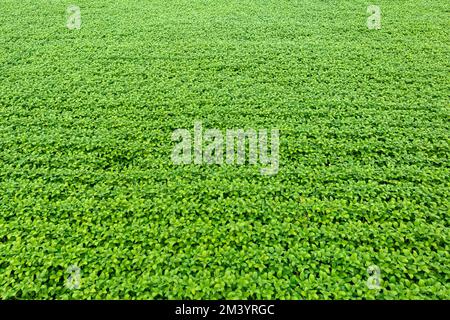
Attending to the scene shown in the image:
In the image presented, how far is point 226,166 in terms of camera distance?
397 cm

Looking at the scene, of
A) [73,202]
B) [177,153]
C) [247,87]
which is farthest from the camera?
[247,87]

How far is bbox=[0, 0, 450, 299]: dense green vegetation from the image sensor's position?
3.01 metres

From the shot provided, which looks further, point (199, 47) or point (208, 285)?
point (199, 47)

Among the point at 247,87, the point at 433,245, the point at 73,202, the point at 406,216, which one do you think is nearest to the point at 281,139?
the point at 247,87

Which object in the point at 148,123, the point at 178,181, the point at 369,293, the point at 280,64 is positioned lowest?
the point at 369,293

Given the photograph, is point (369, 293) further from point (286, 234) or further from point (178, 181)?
point (178, 181)

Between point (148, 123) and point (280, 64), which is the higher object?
point (280, 64)

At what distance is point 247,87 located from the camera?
204 inches

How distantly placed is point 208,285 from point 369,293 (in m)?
1.33

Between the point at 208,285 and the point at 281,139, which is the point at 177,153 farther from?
the point at 208,285

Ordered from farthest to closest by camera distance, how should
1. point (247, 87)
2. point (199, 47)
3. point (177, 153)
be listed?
point (199, 47) → point (247, 87) → point (177, 153)

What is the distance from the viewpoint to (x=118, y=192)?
3719mm

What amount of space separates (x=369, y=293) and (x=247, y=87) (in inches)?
131

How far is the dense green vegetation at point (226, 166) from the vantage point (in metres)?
3.01
